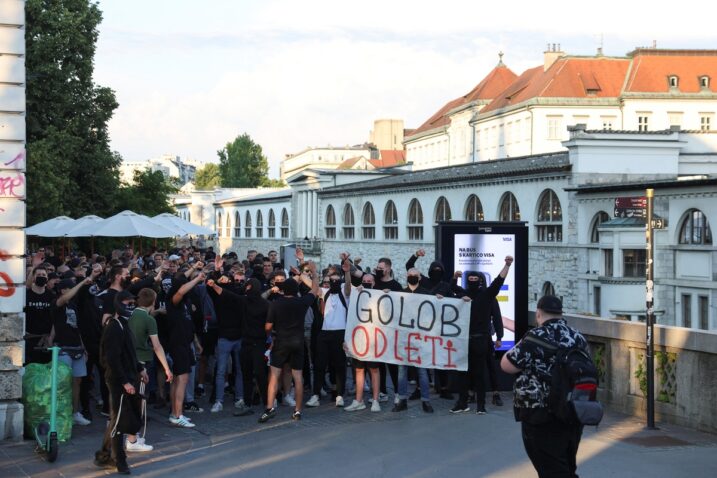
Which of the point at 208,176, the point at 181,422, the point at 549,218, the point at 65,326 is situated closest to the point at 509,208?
the point at 549,218

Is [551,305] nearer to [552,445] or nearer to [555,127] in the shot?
[552,445]

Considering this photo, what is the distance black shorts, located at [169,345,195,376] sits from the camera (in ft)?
44.9

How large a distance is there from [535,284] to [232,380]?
39.6 meters

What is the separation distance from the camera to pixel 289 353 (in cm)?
1412

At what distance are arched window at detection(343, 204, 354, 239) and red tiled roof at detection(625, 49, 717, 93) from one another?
31.1 metres

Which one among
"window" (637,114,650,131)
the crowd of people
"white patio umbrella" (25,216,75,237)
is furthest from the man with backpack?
"window" (637,114,650,131)

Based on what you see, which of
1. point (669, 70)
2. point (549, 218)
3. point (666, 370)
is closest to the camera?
point (666, 370)

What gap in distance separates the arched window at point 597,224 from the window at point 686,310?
20.1ft

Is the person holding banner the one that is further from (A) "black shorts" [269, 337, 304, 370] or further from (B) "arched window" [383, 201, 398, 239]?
(B) "arched window" [383, 201, 398, 239]

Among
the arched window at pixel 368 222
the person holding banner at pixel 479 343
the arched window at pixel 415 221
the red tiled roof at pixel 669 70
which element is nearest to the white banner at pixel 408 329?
the person holding banner at pixel 479 343

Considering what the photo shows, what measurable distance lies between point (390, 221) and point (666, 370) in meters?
61.6

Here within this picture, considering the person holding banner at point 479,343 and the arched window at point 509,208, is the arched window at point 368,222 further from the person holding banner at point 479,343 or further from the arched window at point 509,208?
the person holding banner at point 479,343

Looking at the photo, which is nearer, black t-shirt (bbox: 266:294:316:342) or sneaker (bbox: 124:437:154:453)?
sneaker (bbox: 124:437:154:453)

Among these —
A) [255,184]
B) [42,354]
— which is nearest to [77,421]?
[42,354]
